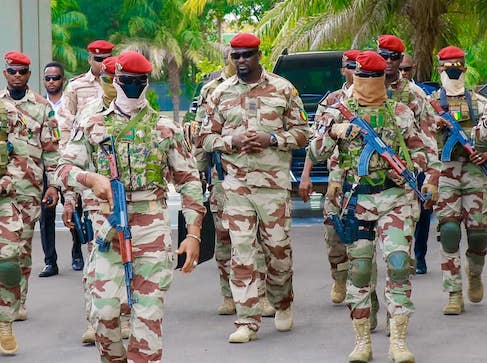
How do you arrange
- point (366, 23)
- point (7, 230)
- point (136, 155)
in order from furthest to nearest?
1. point (366, 23)
2. point (7, 230)
3. point (136, 155)

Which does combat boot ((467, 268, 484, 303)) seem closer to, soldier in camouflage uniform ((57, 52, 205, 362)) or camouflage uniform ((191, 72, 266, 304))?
camouflage uniform ((191, 72, 266, 304))

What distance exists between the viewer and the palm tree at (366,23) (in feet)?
81.3

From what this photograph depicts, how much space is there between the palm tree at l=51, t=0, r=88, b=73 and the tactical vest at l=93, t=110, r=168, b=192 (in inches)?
1905

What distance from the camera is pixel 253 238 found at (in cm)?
984

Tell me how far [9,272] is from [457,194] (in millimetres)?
3608

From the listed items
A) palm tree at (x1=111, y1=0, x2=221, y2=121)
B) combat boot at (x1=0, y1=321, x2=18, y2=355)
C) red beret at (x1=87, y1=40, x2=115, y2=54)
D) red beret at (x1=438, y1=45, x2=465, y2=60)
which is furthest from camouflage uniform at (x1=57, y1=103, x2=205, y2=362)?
palm tree at (x1=111, y1=0, x2=221, y2=121)

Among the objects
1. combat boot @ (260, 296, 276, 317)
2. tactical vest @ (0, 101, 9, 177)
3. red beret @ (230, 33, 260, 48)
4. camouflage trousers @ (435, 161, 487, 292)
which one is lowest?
combat boot @ (260, 296, 276, 317)

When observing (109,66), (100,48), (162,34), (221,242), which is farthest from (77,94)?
(162,34)

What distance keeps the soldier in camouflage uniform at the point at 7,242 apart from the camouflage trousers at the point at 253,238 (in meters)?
1.58

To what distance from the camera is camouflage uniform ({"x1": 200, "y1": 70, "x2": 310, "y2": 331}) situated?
9789mm

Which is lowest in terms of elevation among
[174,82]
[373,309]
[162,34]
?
[174,82]

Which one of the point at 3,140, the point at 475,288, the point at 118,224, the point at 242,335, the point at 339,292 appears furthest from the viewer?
the point at 339,292

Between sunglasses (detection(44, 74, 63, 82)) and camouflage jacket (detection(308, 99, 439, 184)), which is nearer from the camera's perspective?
camouflage jacket (detection(308, 99, 439, 184))

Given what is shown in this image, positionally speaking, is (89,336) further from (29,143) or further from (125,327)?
(29,143)
